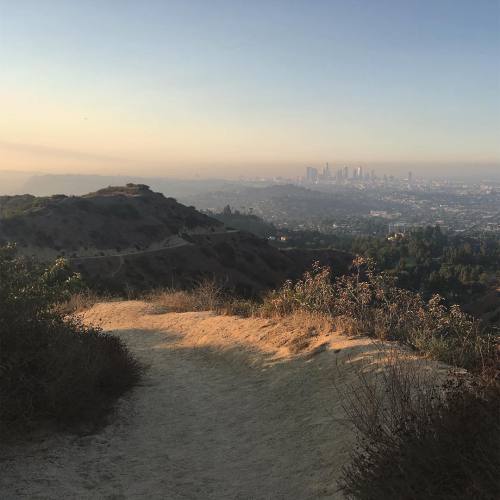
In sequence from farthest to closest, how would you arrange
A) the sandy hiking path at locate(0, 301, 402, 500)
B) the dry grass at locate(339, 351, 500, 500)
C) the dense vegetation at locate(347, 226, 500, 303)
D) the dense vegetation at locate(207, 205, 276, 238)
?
1. the dense vegetation at locate(207, 205, 276, 238)
2. the dense vegetation at locate(347, 226, 500, 303)
3. the sandy hiking path at locate(0, 301, 402, 500)
4. the dry grass at locate(339, 351, 500, 500)

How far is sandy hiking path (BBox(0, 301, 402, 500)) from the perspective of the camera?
3.98 metres

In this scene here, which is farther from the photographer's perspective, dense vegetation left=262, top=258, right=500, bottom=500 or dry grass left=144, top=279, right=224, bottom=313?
dry grass left=144, top=279, right=224, bottom=313

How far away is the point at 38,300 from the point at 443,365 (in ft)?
16.7

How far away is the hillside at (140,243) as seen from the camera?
5184cm

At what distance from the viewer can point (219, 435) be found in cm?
516

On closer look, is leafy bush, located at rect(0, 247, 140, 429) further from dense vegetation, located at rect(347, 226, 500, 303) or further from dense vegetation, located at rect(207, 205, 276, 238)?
dense vegetation, located at rect(207, 205, 276, 238)

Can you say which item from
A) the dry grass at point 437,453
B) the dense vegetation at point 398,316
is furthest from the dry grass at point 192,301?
the dry grass at point 437,453

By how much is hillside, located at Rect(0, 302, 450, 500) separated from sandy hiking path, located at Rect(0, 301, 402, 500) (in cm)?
2

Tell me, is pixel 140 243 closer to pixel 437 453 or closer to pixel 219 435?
pixel 219 435

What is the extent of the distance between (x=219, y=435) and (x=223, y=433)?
0.20ft

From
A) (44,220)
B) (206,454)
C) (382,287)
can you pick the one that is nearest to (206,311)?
(382,287)

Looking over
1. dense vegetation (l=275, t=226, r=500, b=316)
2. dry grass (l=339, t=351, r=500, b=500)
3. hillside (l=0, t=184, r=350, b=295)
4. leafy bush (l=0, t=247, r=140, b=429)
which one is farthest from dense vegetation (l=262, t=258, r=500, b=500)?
hillside (l=0, t=184, r=350, b=295)

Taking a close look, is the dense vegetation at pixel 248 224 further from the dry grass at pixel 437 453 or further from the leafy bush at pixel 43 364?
the dry grass at pixel 437 453

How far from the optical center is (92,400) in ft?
17.5
